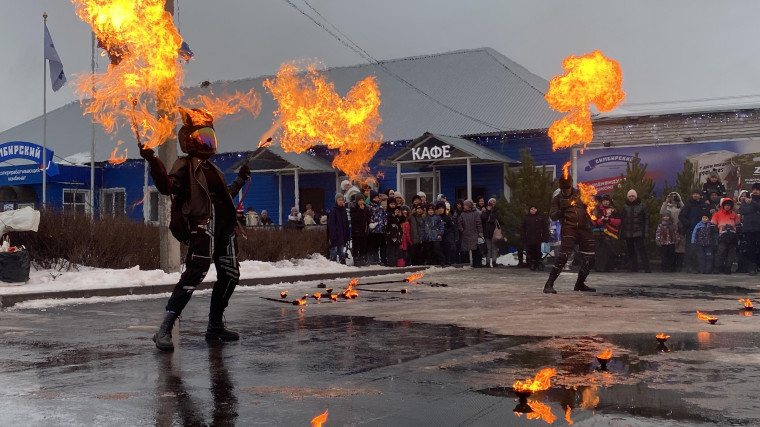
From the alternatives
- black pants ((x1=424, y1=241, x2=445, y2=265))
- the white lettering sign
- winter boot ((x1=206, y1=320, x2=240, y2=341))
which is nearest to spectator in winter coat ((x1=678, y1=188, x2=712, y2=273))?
black pants ((x1=424, y1=241, x2=445, y2=265))

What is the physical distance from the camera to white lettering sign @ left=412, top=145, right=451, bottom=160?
29.7 meters

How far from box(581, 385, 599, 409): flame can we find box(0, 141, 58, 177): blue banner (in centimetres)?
3181

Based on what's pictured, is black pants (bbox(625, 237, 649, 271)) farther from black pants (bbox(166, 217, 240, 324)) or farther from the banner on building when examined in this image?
black pants (bbox(166, 217, 240, 324))

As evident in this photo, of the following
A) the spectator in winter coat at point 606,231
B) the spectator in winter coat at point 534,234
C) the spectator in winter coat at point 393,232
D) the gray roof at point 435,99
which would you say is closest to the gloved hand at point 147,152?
the spectator in winter coat at point 393,232

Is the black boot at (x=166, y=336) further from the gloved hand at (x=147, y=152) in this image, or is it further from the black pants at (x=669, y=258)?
the black pants at (x=669, y=258)

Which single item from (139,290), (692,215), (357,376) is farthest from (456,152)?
(357,376)

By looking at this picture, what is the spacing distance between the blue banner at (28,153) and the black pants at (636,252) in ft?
75.3

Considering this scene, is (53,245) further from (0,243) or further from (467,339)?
(467,339)

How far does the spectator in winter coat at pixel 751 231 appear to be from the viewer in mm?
20250

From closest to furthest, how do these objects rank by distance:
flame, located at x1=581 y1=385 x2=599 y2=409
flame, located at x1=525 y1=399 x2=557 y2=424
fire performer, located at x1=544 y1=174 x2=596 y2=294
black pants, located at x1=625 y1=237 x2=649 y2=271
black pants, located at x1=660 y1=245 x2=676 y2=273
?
flame, located at x1=525 y1=399 x2=557 y2=424, flame, located at x1=581 y1=385 x2=599 y2=409, fire performer, located at x1=544 y1=174 x2=596 y2=294, black pants, located at x1=625 y1=237 x2=649 y2=271, black pants, located at x1=660 y1=245 x2=676 y2=273

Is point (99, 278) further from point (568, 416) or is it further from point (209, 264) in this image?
point (568, 416)

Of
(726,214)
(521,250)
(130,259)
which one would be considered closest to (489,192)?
(521,250)

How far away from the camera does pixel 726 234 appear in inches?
809

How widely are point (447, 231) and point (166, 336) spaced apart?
16.4 metres
